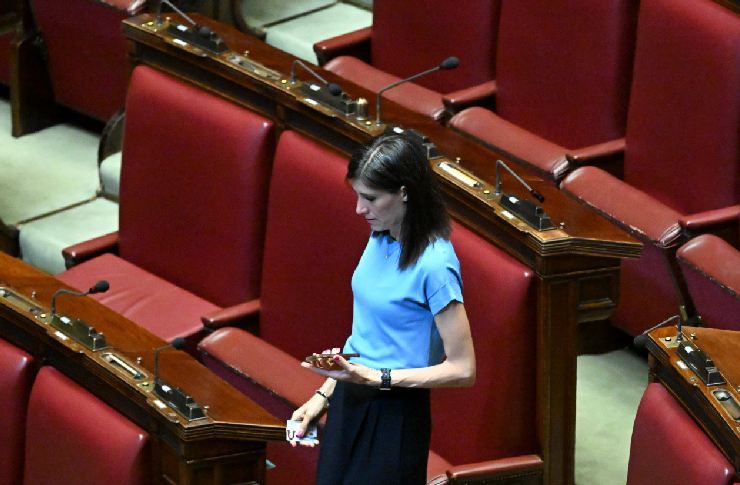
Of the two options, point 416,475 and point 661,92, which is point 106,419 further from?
point 661,92

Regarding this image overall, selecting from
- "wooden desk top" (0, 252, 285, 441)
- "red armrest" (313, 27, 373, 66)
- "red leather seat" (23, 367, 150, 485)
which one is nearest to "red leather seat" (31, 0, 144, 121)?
"red armrest" (313, 27, 373, 66)

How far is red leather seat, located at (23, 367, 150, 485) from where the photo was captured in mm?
693

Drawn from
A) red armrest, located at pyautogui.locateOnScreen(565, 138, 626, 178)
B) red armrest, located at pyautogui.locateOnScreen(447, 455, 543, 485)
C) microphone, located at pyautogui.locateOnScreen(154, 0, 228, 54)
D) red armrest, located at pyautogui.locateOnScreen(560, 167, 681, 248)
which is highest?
microphone, located at pyautogui.locateOnScreen(154, 0, 228, 54)

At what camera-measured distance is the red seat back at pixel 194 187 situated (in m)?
0.90

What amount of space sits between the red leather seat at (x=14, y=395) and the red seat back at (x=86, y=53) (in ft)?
1.46

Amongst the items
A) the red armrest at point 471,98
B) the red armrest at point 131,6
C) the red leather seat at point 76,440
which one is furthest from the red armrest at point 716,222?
the red armrest at point 131,6

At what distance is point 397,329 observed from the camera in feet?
2.01

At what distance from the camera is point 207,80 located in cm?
93

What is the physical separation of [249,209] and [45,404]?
207 mm

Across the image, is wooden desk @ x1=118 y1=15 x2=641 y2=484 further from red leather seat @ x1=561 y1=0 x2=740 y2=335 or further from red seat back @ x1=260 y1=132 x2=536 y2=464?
red leather seat @ x1=561 y1=0 x2=740 y2=335

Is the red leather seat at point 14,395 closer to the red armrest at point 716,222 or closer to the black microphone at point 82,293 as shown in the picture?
the black microphone at point 82,293

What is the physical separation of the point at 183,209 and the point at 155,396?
0.88 feet

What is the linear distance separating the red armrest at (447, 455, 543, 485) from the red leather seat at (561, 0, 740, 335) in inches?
6.7

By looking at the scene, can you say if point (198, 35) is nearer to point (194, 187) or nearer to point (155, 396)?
point (194, 187)
